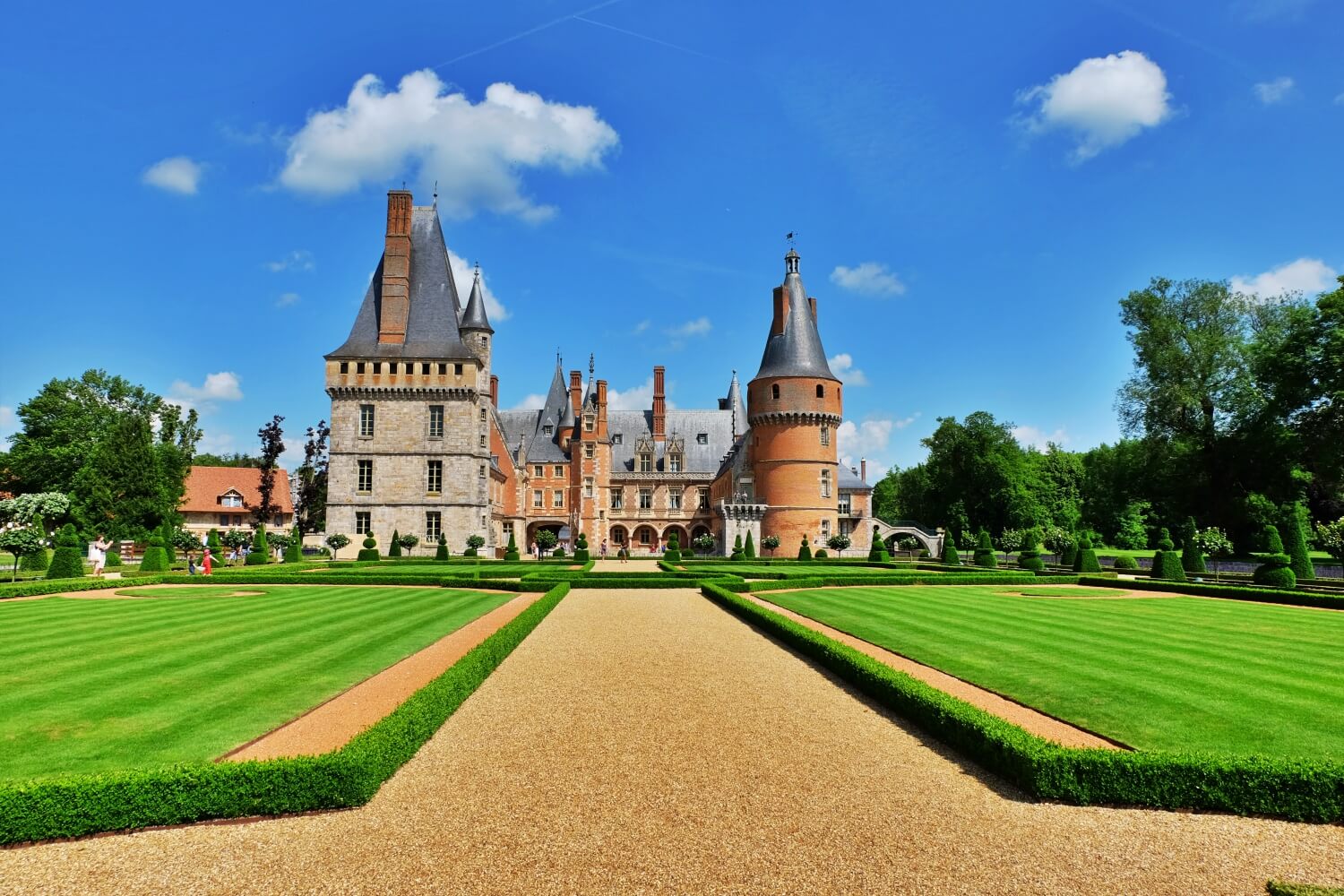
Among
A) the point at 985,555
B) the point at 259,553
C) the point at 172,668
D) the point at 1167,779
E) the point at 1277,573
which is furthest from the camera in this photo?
the point at 985,555

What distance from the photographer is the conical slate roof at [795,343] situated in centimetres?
5106

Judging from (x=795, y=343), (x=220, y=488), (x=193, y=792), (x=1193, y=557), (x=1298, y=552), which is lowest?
(x=193, y=792)

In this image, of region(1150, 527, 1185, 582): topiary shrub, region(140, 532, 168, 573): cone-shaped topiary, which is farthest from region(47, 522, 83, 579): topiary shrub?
region(1150, 527, 1185, 582): topiary shrub

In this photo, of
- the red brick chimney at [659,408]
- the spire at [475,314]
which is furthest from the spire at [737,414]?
the spire at [475,314]

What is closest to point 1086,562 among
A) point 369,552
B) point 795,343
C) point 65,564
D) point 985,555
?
point 985,555

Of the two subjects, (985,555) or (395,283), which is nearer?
(985,555)

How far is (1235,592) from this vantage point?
25000mm

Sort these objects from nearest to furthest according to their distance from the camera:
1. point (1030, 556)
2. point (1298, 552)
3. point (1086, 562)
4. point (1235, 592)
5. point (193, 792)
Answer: point (193, 792) < point (1235, 592) < point (1298, 552) < point (1086, 562) < point (1030, 556)

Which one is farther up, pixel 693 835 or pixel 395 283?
pixel 395 283

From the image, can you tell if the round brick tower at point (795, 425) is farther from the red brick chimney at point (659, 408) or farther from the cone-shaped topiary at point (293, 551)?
the cone-shaped topiary at point (293, 551)

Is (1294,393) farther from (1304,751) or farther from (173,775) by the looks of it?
(173,775)

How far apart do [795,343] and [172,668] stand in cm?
4448

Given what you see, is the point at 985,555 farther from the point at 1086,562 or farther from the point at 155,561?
the point at 155,561

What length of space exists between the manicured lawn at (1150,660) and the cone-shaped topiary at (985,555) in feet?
64.4
